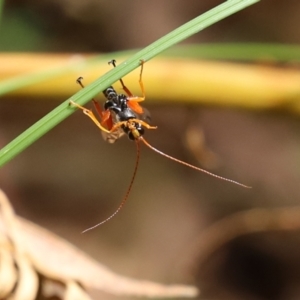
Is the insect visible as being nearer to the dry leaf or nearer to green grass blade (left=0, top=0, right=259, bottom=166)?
the dry leaf

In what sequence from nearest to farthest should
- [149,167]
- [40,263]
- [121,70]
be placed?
[121,70], [40,263], [149,167]

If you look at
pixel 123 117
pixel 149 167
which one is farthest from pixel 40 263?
pixel 149 167

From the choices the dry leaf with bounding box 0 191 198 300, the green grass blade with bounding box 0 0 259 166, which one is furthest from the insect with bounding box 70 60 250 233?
the green grass blade with bounding box 0 0 259 166

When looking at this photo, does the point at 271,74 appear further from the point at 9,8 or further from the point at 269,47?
the point at 9,8

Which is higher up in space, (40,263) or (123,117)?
(123,117)

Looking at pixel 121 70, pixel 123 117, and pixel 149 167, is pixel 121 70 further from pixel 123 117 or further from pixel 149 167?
pixel 149 167
